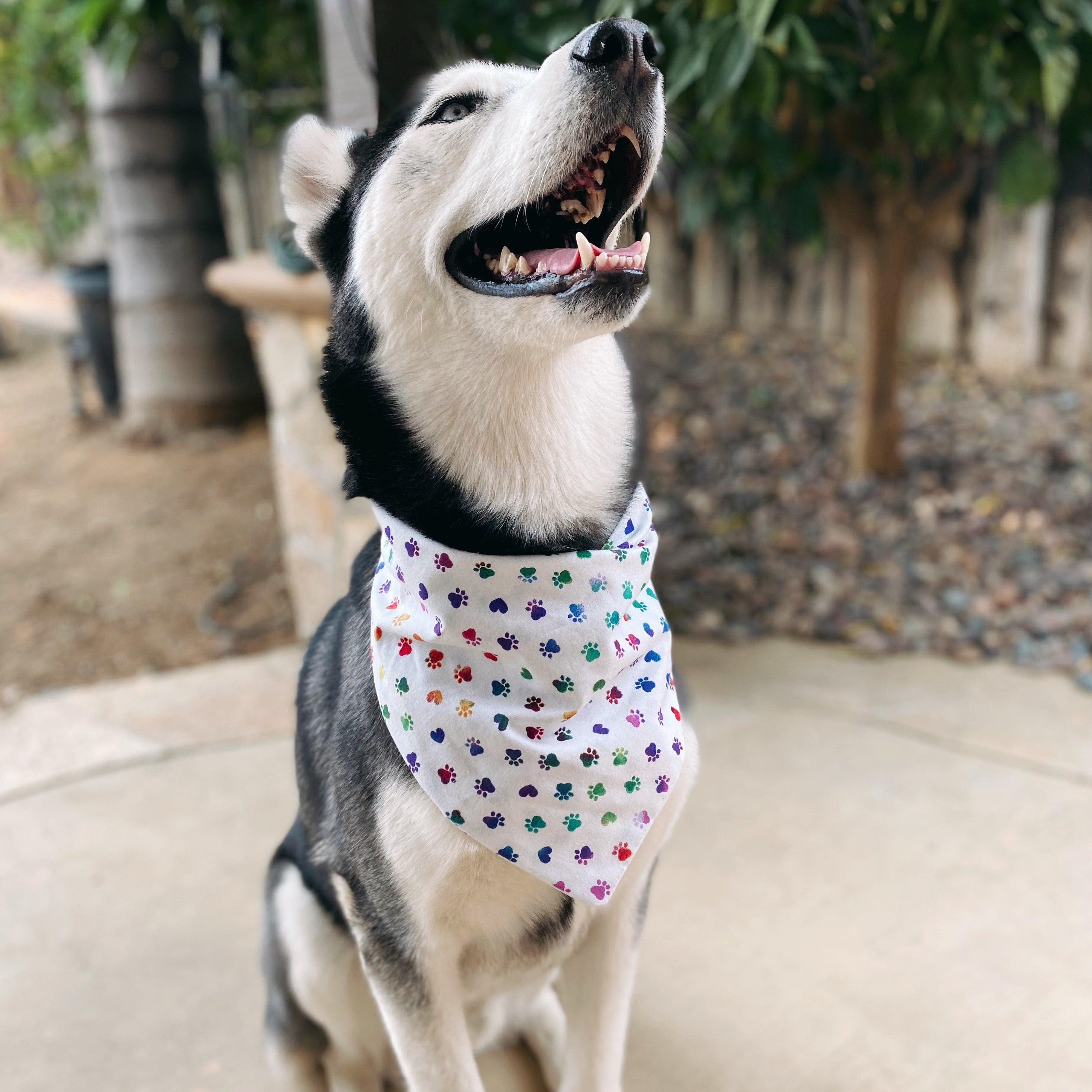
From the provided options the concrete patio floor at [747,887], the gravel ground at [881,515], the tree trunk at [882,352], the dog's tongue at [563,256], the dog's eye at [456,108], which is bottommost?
the concrete patio floor at [747,887]

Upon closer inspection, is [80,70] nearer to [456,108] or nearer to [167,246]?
[167,246]

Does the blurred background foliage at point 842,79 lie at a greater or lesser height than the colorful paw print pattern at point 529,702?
greater

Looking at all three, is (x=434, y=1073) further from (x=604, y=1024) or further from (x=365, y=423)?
(x=365, y=423)

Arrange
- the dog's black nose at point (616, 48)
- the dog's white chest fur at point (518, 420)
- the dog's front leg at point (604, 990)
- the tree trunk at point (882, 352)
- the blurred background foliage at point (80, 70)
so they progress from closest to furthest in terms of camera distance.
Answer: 1. the dog's black nose at point (616, 48)
2. the dog's white chest fur at point (518, 420)
3. the dog's front leg at point (604, 990)
4. the blurred background foliage at point (80, 70)
5. the tree trunk at point (882, 352)

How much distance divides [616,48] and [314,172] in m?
0.47

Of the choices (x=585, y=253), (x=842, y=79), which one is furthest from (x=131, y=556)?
(x=585, y=253)

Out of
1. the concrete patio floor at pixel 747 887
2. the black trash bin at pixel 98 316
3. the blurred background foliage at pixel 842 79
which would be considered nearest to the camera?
the concrete patio floor at pixel 747 887

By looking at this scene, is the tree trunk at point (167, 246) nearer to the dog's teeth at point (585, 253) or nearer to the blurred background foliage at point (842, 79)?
the blurred background foliage at point (842, 79)

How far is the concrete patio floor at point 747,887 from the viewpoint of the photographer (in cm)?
190

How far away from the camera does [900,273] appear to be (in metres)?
4.01

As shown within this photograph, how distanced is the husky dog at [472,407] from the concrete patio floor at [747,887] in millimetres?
507

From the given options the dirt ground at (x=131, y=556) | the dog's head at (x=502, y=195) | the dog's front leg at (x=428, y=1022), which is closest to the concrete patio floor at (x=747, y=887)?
the dog's front leg at (x=428, y=1022)

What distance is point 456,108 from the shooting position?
4.42ft

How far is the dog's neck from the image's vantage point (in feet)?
4.41
